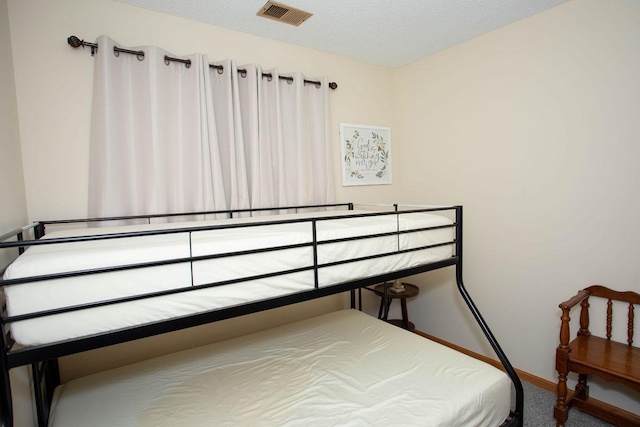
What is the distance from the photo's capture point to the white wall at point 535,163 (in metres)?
1.96

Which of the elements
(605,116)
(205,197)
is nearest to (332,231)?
(205,197)

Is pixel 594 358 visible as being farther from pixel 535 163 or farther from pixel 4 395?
pixel 4 395

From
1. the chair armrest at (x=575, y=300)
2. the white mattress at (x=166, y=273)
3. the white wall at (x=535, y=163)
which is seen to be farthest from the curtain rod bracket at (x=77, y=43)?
the chair armrest at (x=575, y=300)

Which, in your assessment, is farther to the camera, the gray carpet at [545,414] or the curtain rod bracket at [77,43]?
the gray carpet at [545,414]

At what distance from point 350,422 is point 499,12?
8.65ft

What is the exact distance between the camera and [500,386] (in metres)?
1.55

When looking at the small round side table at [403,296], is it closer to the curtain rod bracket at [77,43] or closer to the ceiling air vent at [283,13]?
the ceiling air vent at [283,13]

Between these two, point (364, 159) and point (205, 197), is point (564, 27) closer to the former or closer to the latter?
point (364, 159)

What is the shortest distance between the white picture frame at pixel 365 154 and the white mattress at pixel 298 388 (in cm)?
155

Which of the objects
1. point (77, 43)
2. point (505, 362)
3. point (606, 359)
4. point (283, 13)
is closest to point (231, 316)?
point (505, 362)

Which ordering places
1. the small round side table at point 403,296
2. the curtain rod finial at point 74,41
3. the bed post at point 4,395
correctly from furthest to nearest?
the small round side table at point 403,296 < the curtain rod finial at point 74,41 < the bed post at point 4,395

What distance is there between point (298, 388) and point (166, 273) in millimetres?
859

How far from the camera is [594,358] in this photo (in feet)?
6.02

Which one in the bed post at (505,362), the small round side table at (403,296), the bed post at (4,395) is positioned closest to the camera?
the bed post at (4,395)
